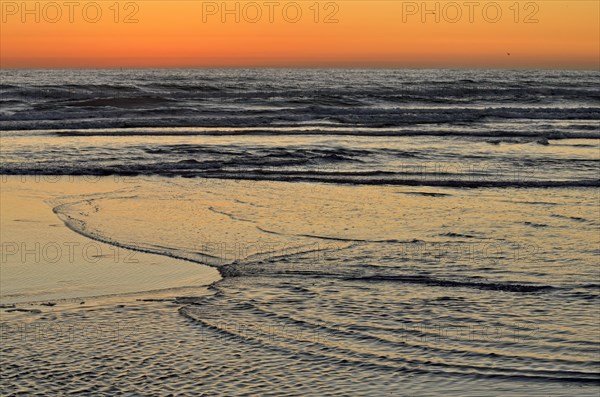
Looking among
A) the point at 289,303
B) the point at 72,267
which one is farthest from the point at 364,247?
the point at 72,267

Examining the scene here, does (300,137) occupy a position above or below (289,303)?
above

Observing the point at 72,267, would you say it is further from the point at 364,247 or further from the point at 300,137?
the point at 300,137

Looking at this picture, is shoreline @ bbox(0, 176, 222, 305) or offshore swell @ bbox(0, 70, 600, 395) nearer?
offshore swell @ bbox(0, 70, 600, 395)

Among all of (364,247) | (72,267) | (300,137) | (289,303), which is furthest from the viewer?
(300,137)

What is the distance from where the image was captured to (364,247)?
8.62m

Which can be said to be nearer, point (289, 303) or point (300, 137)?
point (289, 303)

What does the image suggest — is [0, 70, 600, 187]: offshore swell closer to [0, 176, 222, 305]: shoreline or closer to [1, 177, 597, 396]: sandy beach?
[1, 177, 597, 396]: sandy beach

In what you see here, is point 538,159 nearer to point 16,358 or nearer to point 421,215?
point 421,215

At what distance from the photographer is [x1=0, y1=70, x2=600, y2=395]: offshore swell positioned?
5.36 m

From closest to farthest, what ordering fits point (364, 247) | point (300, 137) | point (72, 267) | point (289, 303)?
point (289, 303)
point (72, 267)
point (364, 247)
point (300, 137)

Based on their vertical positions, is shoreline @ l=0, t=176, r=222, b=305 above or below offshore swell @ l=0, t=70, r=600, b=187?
below

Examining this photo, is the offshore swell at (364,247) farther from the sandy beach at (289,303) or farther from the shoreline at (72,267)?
the shoreline at (72,267)

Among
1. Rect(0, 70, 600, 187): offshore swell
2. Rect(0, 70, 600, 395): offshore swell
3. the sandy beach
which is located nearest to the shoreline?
the sandy beach

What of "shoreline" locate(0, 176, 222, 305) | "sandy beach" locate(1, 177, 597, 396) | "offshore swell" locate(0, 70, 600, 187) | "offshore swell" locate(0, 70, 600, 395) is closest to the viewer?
"sandy beach" locate(1, 177, 597, 396)
